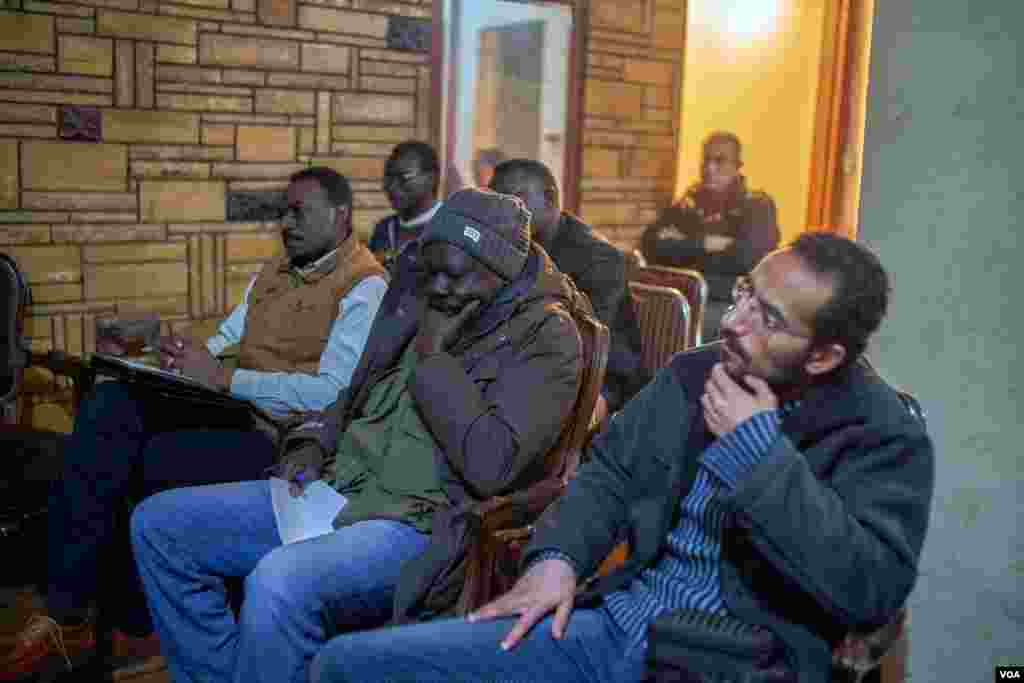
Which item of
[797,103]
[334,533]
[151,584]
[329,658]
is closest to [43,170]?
[151,584]

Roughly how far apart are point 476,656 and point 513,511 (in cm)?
45

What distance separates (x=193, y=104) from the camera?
448 centimetres

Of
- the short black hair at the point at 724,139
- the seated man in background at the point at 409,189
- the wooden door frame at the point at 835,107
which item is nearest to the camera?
the seated man in background at the point at 409,189

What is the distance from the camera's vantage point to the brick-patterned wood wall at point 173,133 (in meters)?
4.12

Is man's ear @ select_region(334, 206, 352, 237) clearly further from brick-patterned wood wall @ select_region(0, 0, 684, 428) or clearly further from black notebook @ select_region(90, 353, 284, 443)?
brick-patterned wood wall @ select_region(0, 0, 684, 428)

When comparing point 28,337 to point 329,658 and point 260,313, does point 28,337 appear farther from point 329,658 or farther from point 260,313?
point 329,658

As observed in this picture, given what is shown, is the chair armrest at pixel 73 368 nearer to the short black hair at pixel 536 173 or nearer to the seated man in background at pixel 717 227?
the short black hair at pixel 536 173

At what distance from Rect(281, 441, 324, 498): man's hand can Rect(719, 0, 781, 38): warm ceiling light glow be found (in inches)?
200

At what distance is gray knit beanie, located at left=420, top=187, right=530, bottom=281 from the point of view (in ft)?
7.95

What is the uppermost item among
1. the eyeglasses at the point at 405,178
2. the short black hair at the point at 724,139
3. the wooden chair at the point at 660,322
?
the short black hair at the point at 724,139

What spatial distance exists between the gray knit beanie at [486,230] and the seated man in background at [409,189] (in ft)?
7.00

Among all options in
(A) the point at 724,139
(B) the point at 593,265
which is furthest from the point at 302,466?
(A) the point at 724,139

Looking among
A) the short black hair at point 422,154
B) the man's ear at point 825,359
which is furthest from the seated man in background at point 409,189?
the man's ear at point 825,359

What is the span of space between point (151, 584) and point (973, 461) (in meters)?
1.91
